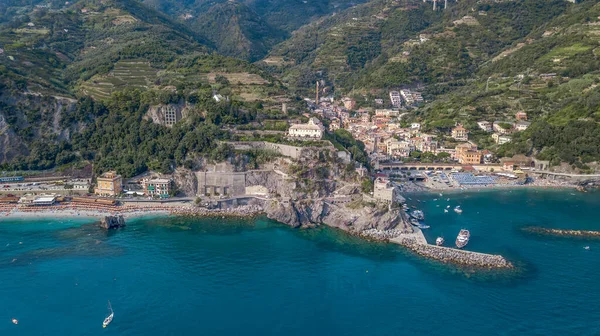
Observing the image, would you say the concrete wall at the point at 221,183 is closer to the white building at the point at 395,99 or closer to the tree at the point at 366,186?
the tree at the point at 366,186

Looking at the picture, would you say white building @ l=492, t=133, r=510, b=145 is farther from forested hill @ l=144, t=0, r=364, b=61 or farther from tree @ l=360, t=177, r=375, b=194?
forested hill @ l=144, t=0, r=364, b=61

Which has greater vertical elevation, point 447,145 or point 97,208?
point 447,145

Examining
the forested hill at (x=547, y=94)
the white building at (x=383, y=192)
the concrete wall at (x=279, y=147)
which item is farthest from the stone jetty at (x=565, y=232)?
the concrete wall at (x=279, y=147)

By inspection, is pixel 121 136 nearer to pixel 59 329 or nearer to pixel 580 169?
pixel 59 329

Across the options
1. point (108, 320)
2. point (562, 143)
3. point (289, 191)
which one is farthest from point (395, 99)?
point (108, 320)

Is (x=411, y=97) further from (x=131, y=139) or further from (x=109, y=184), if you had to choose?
(x=109, y=184)

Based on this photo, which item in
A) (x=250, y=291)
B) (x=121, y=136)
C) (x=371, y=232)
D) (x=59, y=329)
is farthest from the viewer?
(x=121, y=136)

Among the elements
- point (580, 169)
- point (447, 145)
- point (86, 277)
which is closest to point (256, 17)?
point (447, 145)
